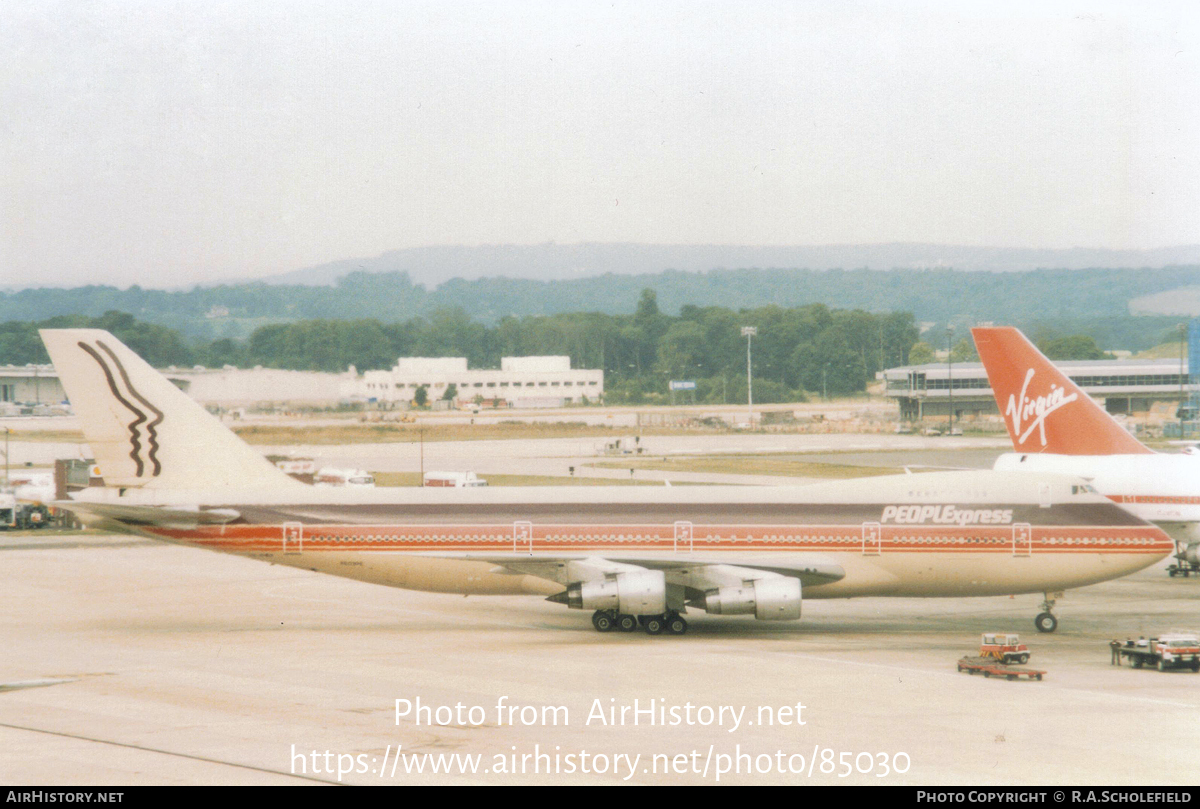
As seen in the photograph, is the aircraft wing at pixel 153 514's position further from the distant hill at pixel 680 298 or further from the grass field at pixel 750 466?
the grass field at pixel 750 466

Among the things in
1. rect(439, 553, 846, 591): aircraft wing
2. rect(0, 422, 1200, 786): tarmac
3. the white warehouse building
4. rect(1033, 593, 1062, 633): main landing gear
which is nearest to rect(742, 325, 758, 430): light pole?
the white warehouse building

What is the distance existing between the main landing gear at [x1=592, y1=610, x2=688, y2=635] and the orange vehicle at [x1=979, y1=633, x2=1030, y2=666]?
26.1 feet

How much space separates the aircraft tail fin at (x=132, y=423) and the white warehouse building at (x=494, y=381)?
819 inches

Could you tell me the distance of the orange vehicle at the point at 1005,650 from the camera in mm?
25578

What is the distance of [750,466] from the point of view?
72938 millimetres

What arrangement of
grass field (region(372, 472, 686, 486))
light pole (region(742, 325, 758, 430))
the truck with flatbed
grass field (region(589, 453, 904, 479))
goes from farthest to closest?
light pole (region(742, 325, 758, 430)), grass field (region(589, 453, 904, 479)), grass field (region(372, 472, 686, 486)), the truck with flatbed

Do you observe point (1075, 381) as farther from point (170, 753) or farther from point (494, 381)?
point (170, 753)

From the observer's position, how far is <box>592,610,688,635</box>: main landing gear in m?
30.3

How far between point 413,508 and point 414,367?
1050 inches

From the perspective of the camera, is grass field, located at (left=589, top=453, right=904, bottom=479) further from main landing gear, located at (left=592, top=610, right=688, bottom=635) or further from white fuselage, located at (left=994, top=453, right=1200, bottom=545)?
main landing gear, located at (left=592, top=610, right=688, bottom=635)

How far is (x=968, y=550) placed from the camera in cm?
3062

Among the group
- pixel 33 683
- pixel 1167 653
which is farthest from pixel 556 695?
pixel 1167 653

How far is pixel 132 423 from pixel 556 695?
1587cm
